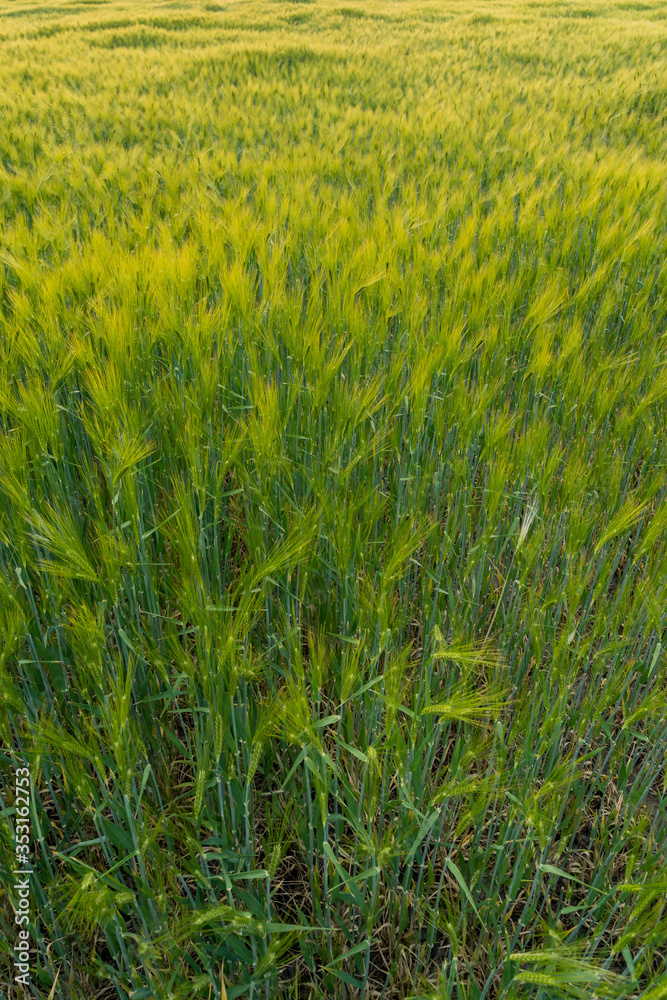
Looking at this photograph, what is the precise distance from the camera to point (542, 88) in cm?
539

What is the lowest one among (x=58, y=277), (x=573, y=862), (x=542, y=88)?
(x=573, y=862)

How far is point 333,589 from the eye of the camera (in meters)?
1.16

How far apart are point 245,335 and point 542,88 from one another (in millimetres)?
5651

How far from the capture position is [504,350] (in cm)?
151

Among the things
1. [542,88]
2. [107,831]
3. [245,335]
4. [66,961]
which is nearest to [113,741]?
[107,831]

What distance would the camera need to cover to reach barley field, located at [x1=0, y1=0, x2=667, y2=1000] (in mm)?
733

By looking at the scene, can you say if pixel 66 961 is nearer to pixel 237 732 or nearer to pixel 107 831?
pixel 107 831

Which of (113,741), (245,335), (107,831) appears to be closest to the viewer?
(113,741)

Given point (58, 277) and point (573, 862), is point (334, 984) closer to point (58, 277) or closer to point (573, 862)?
point (573, 862)

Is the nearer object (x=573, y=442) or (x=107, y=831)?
(x=107, y=831)

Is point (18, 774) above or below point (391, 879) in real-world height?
above

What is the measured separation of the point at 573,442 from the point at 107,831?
4.13 feet

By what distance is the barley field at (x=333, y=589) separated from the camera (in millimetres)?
733

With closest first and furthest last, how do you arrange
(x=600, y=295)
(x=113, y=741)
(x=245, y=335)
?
(x=113, y=741) → (x=245, y=335) → (x=600, y=295)
